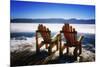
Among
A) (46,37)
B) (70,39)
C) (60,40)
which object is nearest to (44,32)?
(46,37)

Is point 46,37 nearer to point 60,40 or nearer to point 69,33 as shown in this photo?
point 60,40

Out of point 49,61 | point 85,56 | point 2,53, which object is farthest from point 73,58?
point 2,53

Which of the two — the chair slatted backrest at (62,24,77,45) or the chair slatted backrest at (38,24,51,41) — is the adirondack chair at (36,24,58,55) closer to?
the chair slatted backrest at (38,24,51,41)

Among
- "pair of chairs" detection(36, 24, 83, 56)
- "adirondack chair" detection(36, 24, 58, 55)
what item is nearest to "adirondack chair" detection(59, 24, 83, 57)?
"pair of chairs" detection(36, 24, 83, 56)

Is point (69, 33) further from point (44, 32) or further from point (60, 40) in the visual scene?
point (44, 32)

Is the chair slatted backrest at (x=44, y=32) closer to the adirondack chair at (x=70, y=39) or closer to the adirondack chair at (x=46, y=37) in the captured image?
the adirondack chair at (x=46, y=37)

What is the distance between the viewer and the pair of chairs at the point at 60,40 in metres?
2.07

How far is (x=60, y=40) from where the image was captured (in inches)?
83.9

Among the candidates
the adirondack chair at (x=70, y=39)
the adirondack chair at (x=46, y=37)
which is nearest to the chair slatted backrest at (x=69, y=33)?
the adirondack chair at (x=70, y=39)

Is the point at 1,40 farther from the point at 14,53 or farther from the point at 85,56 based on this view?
the point at 85,56

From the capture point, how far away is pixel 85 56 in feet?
7.24

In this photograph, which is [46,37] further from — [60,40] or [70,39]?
[70,39]

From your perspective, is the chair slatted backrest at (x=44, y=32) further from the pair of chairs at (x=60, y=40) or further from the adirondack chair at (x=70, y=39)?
the adirondack chair at (x=70, y=39)

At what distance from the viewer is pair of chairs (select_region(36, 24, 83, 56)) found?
6.79 ft
